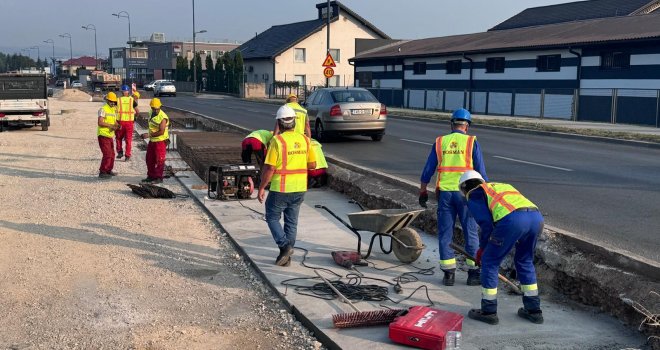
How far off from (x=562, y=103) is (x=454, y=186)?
25965 mm

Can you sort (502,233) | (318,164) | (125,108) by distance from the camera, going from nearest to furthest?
1. (502,233)
2. (318,164)
3. (125,108)

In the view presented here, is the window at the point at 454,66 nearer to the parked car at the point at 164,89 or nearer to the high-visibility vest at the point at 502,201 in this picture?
the parked car at the point at 164,89

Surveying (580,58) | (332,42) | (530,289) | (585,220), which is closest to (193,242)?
(530,289)

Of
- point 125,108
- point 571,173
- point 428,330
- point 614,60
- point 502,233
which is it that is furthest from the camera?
point 614,60

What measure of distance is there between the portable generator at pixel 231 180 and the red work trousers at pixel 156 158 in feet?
6.86

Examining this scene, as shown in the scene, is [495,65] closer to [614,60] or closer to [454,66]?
[454,66]

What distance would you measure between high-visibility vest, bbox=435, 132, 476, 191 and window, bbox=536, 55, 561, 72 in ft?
95.8

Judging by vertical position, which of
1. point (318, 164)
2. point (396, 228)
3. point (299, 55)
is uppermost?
point (299, 55)

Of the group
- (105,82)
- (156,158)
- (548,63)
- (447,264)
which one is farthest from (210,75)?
(447,264)

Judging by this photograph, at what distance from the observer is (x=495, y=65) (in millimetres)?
38281

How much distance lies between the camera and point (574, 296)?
608 centimetres

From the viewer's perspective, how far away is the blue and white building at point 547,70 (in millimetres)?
28391

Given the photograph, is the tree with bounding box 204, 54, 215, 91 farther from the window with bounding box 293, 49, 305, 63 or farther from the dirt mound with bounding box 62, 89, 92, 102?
the dirt mound with bounding box 62, 89, 92, 102

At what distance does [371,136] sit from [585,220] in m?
11.7
